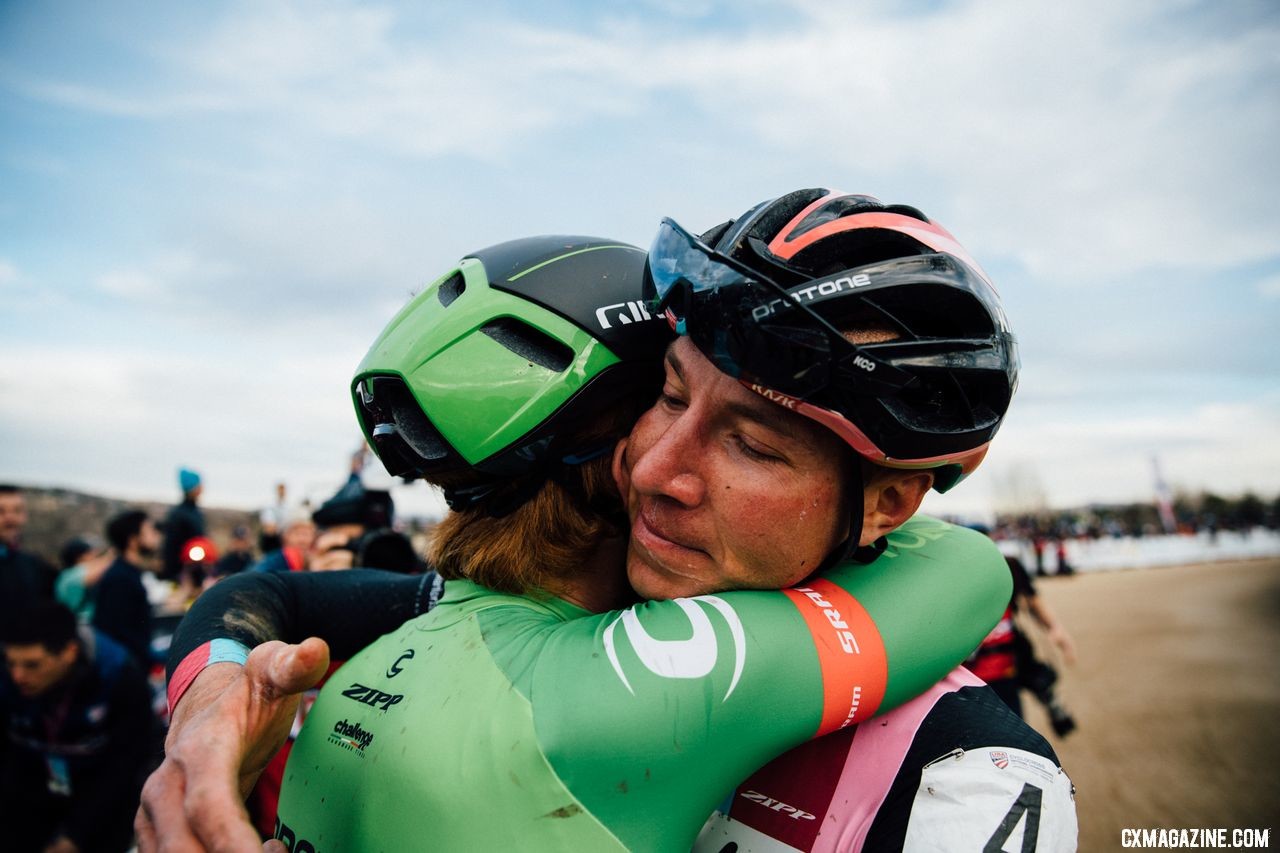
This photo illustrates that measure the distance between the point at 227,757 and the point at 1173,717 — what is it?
14.0 meters

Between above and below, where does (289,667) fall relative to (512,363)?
below

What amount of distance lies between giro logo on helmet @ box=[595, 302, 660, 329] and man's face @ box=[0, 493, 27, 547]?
841cm

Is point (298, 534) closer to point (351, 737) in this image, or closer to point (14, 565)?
point (14, 565)

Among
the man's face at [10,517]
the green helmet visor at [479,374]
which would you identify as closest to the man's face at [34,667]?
the man's face at [10,517]

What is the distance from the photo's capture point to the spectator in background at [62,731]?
5043 millimetres

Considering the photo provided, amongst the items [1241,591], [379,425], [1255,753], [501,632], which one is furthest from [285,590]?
[1241,591]

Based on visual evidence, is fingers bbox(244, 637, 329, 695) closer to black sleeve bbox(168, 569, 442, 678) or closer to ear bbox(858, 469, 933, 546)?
black sleeve bbox(168, 569, 442, 678)

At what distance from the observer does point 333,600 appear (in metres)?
2.29

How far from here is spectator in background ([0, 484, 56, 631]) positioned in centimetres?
691

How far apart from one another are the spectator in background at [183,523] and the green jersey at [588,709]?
332 inches

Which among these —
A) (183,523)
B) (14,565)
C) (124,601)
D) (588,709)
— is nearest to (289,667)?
(588,709)

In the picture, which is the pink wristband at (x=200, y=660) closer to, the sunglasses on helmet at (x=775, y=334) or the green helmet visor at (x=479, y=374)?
the green helmet visor at (x=479, y=374)

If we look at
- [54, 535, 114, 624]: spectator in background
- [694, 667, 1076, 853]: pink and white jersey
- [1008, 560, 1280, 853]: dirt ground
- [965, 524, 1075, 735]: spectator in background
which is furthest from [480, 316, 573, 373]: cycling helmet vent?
[54, 535, 114, 624]: spectator in background

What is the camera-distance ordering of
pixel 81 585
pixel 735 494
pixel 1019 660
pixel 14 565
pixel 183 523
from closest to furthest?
pixel 735 494
pixel 1019 660
pixel 14 565
pixel 81 585
pixel 183 523
